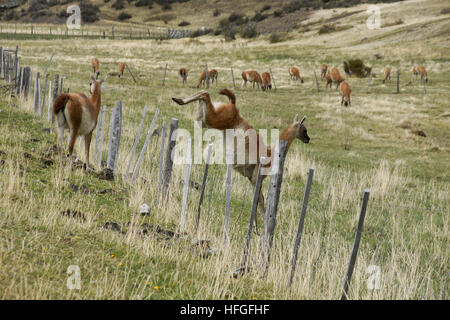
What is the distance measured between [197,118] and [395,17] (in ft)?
204

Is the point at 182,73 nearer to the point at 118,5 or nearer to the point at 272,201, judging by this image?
the point at 272,201

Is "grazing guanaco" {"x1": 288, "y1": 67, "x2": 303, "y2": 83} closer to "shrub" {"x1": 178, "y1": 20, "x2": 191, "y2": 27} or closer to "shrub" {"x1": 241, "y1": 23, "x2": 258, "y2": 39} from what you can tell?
"shrub" {"x1": 241, "y1": 23, "x2": 258, "y2": 39}

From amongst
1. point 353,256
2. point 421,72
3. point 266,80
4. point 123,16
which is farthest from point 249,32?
point 353,256

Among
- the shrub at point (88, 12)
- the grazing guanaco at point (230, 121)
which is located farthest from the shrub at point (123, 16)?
the grazing guanaco at point (230, 121)

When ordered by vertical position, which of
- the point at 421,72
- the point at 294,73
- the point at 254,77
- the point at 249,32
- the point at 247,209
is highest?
the point at 249,32

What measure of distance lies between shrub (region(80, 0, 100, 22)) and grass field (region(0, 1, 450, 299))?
77630mm

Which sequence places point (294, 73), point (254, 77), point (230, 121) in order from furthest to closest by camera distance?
1. point (294, 73)
2. point (254, 77)
3. point (230, 121)

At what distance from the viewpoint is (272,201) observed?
15.7 ft

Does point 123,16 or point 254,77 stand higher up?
point 123,16

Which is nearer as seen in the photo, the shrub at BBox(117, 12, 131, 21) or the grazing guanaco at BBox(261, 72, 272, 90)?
the grazing guanaco at BBox(261, 72, 272, 90)

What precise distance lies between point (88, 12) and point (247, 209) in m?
102

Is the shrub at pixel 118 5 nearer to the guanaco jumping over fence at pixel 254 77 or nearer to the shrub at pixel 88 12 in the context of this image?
the shrub at pixel 88 12

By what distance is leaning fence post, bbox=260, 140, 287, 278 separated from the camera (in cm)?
471

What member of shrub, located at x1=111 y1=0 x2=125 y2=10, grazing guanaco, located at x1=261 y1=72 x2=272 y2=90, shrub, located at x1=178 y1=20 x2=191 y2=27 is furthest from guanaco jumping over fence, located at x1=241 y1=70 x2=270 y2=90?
shrub, located at x1=111 y1=0 x2=125 y2=10
